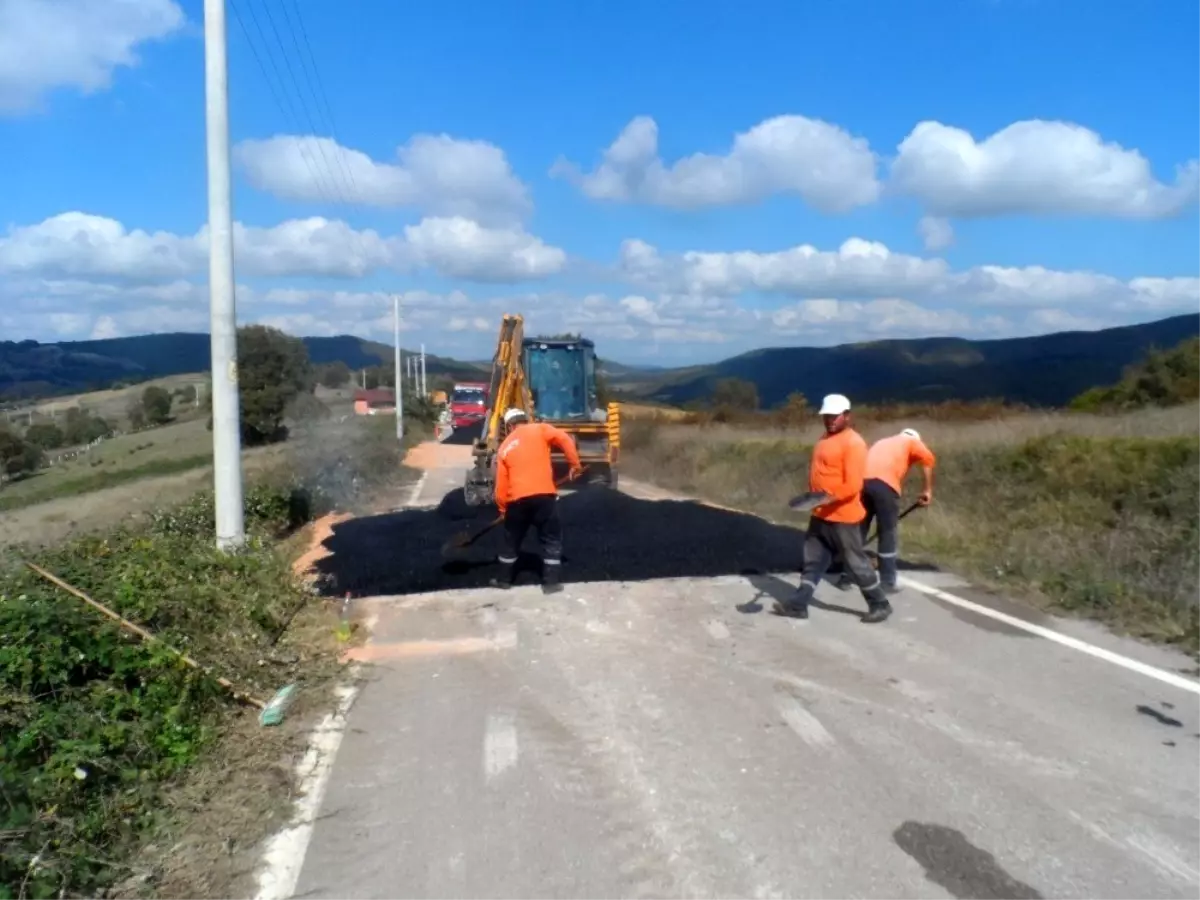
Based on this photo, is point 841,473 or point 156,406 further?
point 156,406

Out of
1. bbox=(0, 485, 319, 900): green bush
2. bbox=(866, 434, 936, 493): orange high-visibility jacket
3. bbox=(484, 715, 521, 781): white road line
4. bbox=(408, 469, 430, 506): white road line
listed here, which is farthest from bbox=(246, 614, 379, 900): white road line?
bbox=(408, 469, 430, 506): white road line

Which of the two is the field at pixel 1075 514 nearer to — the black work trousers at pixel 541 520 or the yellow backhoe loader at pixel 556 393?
the yellow backhoe loader at pixel 556 393

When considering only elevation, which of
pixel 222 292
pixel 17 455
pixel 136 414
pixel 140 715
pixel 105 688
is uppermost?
pixel 222 292

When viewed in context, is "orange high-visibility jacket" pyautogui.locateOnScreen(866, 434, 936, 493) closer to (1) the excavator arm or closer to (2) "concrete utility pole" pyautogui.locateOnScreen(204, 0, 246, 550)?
(2) "concrete utility pole" pyautogui.locateOnScreen(204, 0, 246, 550)

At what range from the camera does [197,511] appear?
38.7ft

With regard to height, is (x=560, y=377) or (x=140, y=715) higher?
(x=560, y=377)

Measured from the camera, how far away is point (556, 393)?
864 inches

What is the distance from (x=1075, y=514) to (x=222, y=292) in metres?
9.90

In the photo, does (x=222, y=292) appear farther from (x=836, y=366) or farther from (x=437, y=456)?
(x=836, y=366)

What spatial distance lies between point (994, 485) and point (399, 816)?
12.5 meters

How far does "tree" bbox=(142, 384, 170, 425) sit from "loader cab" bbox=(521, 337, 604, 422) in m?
55.2

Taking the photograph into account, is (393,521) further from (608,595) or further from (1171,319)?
(1171,319)

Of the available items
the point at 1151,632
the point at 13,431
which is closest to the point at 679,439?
the point at 1151,632

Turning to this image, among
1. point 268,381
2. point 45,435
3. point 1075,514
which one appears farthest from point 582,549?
point 45,435
